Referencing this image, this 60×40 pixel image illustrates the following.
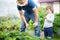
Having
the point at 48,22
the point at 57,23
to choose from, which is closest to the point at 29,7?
the point at 48,22

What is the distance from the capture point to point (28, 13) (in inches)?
151

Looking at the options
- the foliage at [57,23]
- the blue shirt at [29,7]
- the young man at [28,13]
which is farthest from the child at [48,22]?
the foliage at [57,23]

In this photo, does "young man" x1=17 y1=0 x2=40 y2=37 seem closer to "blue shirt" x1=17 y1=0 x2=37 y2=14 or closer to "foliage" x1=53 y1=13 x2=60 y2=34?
"blue shirt" x1=17 y1=0 x2=37 y2=14

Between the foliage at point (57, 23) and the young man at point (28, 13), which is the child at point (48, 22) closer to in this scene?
the young man at point (28, 13)

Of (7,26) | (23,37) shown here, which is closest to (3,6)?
(7,26)

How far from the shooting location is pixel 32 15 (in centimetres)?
381

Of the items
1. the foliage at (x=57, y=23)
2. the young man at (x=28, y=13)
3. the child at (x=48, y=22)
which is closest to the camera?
the young man at (x=28, y=13)

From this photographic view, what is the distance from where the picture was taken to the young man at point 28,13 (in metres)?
3.67

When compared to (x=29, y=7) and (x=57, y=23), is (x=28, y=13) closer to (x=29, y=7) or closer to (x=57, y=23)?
(x=29, y=7)

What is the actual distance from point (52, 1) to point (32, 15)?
1325 mm

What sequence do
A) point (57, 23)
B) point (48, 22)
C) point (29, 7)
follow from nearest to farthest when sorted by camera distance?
point (29, 7) → point (48, 22) → point (57, 23)

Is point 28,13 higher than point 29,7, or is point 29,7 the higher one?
point 29,7

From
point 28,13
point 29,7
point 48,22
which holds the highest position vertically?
point 29,7

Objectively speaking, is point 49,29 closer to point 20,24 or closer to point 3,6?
point 20,24
